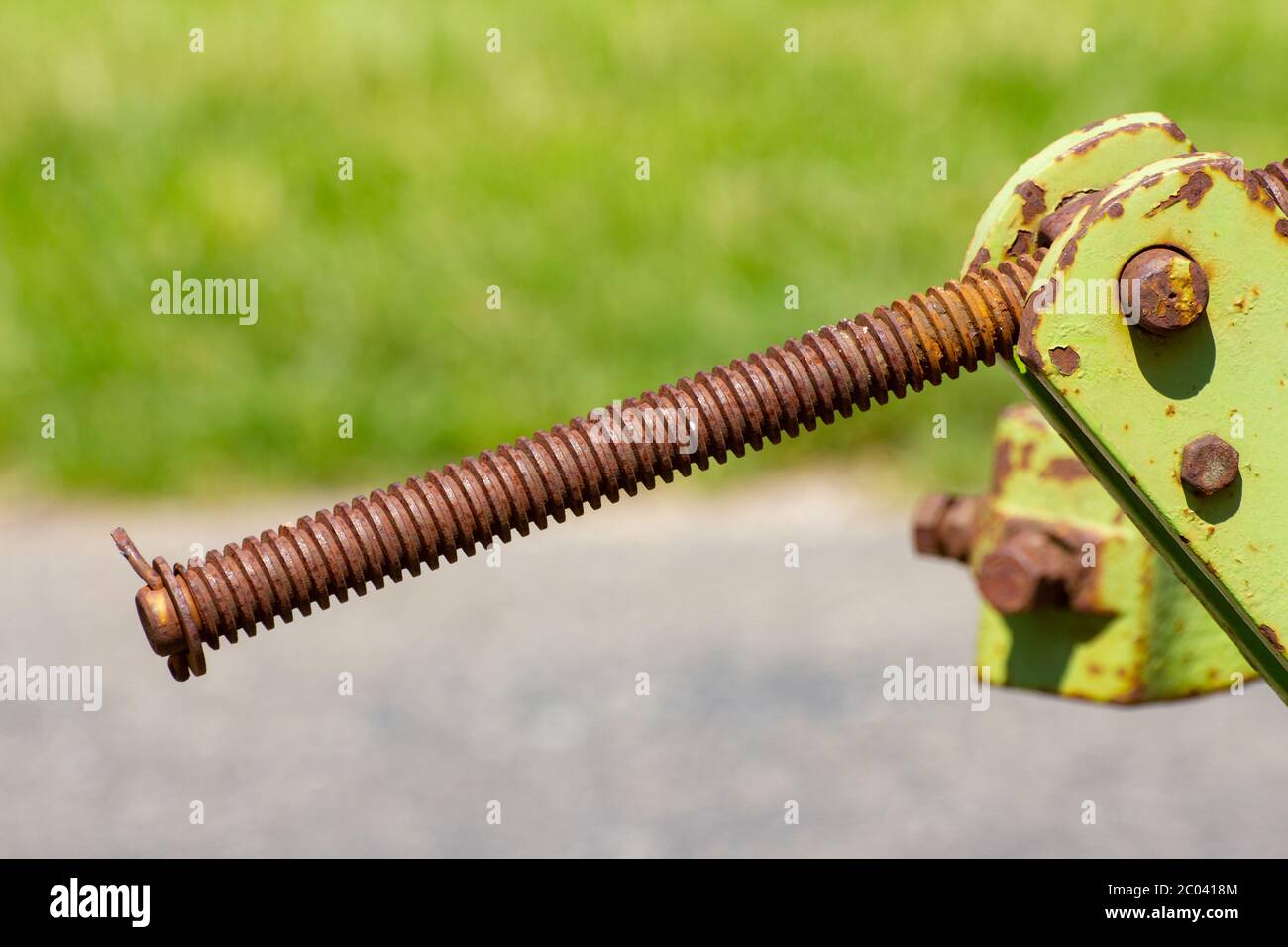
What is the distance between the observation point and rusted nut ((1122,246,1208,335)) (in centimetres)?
105

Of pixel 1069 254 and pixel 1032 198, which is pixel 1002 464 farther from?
pixel 1069 254

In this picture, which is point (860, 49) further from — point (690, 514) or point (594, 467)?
point (594, 467)

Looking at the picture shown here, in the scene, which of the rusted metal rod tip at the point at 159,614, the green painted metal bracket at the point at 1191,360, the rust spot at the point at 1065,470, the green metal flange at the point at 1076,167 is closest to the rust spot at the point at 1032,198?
the green metal flange at the point at 1076,167

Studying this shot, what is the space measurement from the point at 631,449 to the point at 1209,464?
1.19 ft

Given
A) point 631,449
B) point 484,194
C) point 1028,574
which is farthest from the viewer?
point 484,194

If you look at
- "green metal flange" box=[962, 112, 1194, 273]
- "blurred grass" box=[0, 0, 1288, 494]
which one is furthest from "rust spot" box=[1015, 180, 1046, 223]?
"blurred grass" box=[0, 0, 1288, 494]

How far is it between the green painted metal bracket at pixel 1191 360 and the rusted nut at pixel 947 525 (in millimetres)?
445

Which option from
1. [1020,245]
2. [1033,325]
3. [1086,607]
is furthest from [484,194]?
[1033,325]

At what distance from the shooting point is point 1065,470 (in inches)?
59.2

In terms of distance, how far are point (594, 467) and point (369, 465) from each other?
369cm

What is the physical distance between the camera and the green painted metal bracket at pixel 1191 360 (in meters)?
1.06

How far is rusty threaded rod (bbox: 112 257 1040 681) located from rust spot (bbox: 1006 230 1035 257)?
0.17 feet

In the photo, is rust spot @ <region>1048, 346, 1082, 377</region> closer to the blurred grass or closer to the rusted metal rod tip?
the rusted metal rod tip

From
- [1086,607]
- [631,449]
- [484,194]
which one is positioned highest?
[484,194]
